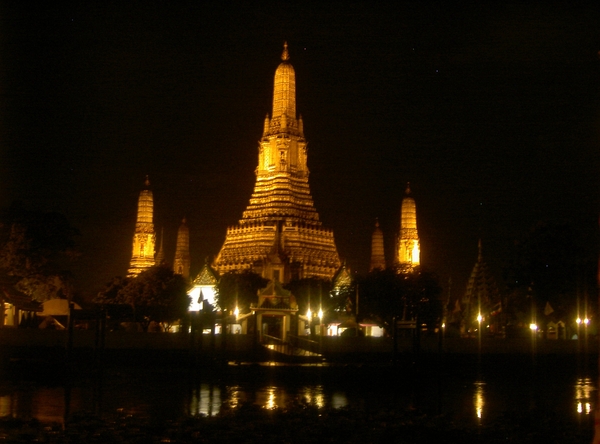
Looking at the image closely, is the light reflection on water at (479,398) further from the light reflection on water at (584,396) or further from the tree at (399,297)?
A: the tree at (399,297)

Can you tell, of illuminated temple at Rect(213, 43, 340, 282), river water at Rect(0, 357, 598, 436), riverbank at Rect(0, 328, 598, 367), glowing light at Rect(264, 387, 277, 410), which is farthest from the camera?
illuminated temple at Rect(213, 43, 340, 282)

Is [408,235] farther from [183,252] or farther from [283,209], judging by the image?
Result: [183,252]

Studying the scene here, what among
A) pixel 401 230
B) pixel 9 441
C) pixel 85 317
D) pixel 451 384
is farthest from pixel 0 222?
pixel 401 230

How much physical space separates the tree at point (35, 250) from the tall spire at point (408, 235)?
143 ft

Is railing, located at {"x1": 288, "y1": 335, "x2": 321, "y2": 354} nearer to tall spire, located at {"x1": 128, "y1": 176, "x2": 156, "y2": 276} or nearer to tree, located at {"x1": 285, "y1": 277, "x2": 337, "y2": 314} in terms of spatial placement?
tree, located at {"x1": 285, "y1": 277, "x2": 337, "y2": 314}

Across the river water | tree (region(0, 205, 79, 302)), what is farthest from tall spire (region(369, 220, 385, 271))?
A: the river water

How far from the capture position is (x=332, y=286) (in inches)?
2876

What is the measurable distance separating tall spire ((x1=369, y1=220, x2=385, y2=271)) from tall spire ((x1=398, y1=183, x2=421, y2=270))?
391cm

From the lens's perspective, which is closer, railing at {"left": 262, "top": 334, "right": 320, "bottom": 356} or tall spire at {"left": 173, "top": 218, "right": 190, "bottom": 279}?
railing at {"left": 262, "top": 334, "right": 320, "bottom": 356}

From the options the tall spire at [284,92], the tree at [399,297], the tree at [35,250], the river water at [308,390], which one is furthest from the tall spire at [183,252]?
the river water at [308,390]

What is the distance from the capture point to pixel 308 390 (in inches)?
1110

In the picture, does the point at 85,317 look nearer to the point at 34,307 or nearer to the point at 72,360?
the point at 72,360

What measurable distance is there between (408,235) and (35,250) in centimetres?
4756

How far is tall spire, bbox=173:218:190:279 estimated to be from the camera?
92.6 m
